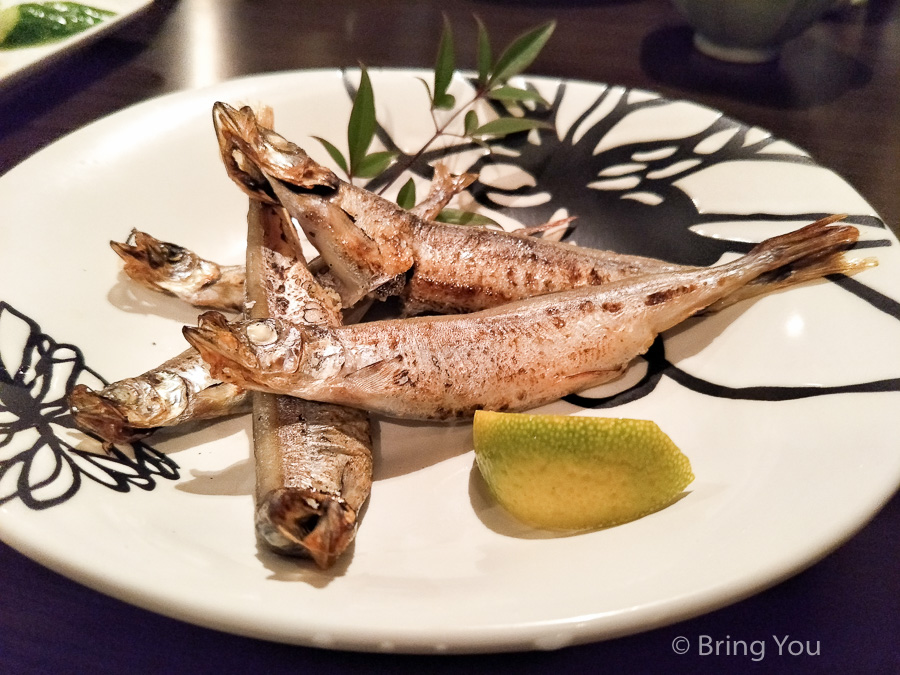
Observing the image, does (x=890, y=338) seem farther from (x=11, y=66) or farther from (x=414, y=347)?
(x=11, y=66)

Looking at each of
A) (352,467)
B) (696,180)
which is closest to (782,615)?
(352,467)

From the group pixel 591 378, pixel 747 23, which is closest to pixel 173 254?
pixel 591 378

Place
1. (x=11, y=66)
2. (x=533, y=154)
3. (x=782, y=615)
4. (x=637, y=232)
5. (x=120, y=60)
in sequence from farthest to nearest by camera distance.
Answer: (x=120, y=60)
(x=11, y=66)
(x=533, y=154)
(x=637, y=232)
(x=782, y=615)

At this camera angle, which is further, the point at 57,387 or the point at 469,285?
the point at 469,285

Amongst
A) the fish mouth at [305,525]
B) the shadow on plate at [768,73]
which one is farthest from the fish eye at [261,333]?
the shadow on plate at [768,73]

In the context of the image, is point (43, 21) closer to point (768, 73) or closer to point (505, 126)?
point (505, 126)

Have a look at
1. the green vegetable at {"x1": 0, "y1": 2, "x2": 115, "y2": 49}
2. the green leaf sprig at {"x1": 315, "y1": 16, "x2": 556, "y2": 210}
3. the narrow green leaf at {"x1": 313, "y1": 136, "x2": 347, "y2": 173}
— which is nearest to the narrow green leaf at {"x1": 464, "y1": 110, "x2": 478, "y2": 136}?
the green leaf sprig at {"x1": 315, "y1": 16, "x2": 556, "y2": 210}
